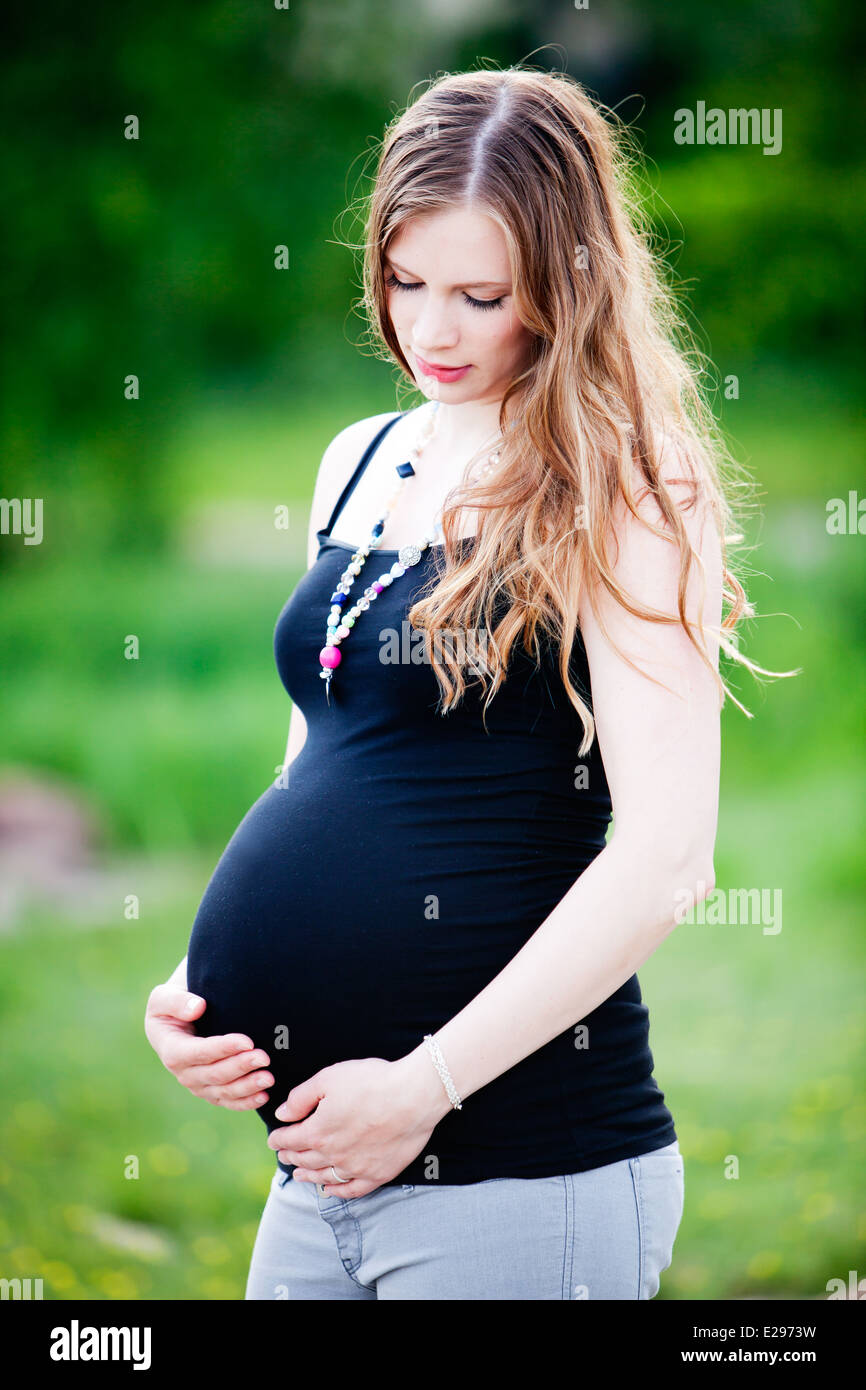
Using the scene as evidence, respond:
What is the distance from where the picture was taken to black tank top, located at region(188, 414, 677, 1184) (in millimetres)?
1112

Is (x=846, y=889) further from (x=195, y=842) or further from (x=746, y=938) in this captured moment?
(x=195, y=842)

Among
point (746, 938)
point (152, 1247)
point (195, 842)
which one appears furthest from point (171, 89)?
Result: point (152, 1247)

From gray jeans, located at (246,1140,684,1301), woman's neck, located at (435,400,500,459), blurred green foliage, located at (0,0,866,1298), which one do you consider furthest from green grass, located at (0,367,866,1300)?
gray jeans, located at (246,1140,684,1301)

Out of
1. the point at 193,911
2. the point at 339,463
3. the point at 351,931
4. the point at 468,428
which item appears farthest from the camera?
the point at 193,911

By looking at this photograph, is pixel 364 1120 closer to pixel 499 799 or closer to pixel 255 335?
pixel 499 799

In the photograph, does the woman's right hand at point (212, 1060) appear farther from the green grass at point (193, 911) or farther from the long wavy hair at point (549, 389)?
the green grass at point (193, 911)

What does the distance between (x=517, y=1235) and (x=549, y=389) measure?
2.56 feet

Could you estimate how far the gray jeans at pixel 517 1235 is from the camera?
1.09 meters

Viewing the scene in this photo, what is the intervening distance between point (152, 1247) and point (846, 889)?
2834mm

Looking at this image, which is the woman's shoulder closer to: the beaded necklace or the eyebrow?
the beaded necklace

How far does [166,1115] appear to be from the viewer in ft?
10.6

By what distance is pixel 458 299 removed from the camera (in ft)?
3.81

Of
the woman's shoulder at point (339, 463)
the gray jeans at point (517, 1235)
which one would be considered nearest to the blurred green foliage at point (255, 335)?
the woman's shoulder at point (339, 463)

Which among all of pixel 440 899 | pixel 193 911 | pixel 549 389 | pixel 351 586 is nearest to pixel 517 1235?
pixel 440 899
